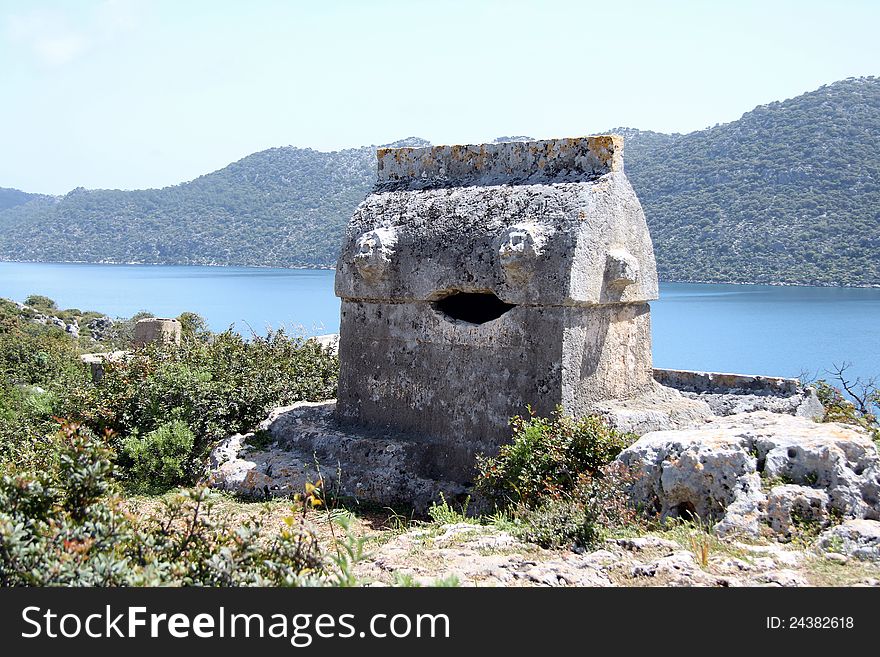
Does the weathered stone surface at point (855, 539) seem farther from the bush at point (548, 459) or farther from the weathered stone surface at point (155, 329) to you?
the weathered stone surface at point (155, 329)

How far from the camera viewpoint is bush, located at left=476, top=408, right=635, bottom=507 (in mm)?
6188

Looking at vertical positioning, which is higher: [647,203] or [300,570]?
[647,203]

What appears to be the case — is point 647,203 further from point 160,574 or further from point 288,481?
point 160,574

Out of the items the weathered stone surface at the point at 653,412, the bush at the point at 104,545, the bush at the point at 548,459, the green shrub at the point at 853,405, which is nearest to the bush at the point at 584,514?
the bush at the point at 548,459

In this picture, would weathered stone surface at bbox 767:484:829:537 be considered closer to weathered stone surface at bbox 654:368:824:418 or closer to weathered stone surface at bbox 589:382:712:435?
weathered stone surface at bbox 589:382:712:435

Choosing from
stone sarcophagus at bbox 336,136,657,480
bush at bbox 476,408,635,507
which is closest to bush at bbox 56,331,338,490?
stone sarcophagus at bbox 336,136,657,480

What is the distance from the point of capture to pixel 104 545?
3.88 m

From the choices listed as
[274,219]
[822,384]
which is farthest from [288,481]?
[274,219]

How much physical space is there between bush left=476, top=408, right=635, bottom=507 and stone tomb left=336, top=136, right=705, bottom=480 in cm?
63

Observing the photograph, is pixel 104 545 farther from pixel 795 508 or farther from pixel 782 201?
pixel 782 201

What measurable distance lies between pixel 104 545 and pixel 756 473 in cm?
358

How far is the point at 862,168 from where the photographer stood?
4766 centimetres
